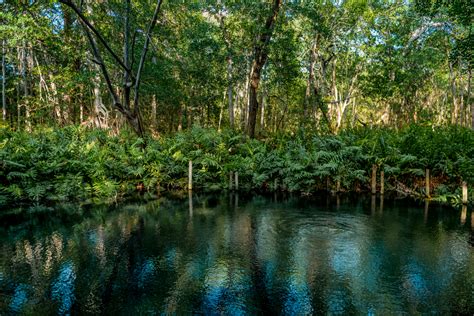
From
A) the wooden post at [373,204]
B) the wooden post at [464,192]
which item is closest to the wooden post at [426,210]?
the wooden post at [464,192]

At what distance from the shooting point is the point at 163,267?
7.20 meters

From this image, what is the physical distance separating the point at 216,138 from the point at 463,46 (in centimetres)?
1062

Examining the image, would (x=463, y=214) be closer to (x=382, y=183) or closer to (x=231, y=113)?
(x=382, y=183)

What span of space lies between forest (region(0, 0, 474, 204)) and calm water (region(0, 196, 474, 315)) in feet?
9.82

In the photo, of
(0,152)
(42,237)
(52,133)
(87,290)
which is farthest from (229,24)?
(87,290)

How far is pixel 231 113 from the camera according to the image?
25.4 meters

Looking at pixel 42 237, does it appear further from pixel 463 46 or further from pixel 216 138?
pixel 463 46

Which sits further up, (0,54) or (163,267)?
(0,54)

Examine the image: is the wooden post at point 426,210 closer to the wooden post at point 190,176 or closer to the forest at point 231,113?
the forest at point 231,113

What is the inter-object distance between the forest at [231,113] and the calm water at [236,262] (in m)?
2.99

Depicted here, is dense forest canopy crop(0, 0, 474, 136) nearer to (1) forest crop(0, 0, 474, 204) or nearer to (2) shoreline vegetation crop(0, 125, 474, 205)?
(1) forest crop(0, 0, 474, 204)

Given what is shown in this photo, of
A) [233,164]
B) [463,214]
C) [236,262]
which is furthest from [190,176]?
[463,214]

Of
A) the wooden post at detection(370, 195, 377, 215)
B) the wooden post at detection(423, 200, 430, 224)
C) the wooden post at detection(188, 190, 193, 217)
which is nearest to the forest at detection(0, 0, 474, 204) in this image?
the wooden post at detection(423, 200, 430, 224)

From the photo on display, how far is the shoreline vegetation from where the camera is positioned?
47.4 feet
